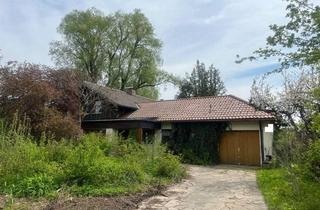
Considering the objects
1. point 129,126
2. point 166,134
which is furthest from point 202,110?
point 129,126

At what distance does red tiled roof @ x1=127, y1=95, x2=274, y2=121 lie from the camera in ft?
71.2

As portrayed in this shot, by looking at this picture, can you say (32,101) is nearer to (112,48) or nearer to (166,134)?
(166,134)

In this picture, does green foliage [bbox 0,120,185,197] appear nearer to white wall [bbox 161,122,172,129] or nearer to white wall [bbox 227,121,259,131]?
white wall [bbox 227,121,259,131]

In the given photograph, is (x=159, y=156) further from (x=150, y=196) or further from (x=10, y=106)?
(x=10, y=106)

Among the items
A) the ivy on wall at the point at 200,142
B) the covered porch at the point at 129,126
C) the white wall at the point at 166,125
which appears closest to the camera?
the ivy on wall at the point at 200,142

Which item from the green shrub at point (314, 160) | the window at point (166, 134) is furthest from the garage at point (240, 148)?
the green shrub at point (314, 160)

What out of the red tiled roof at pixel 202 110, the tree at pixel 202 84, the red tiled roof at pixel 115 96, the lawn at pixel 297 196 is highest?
the tree at pixel 202 84

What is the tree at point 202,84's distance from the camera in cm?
4552

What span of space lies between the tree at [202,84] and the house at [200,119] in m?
16.0

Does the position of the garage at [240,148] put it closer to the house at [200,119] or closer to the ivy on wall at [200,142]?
the house at [200,119]

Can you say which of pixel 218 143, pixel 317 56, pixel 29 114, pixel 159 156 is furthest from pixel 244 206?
pixel 218 143

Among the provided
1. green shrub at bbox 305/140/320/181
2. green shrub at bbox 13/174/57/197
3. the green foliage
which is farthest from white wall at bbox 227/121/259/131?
green shrub at bbox 13/174/57/197

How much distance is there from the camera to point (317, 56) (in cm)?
870

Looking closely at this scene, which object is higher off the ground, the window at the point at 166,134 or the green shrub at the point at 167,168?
the window at the point at 166,134
